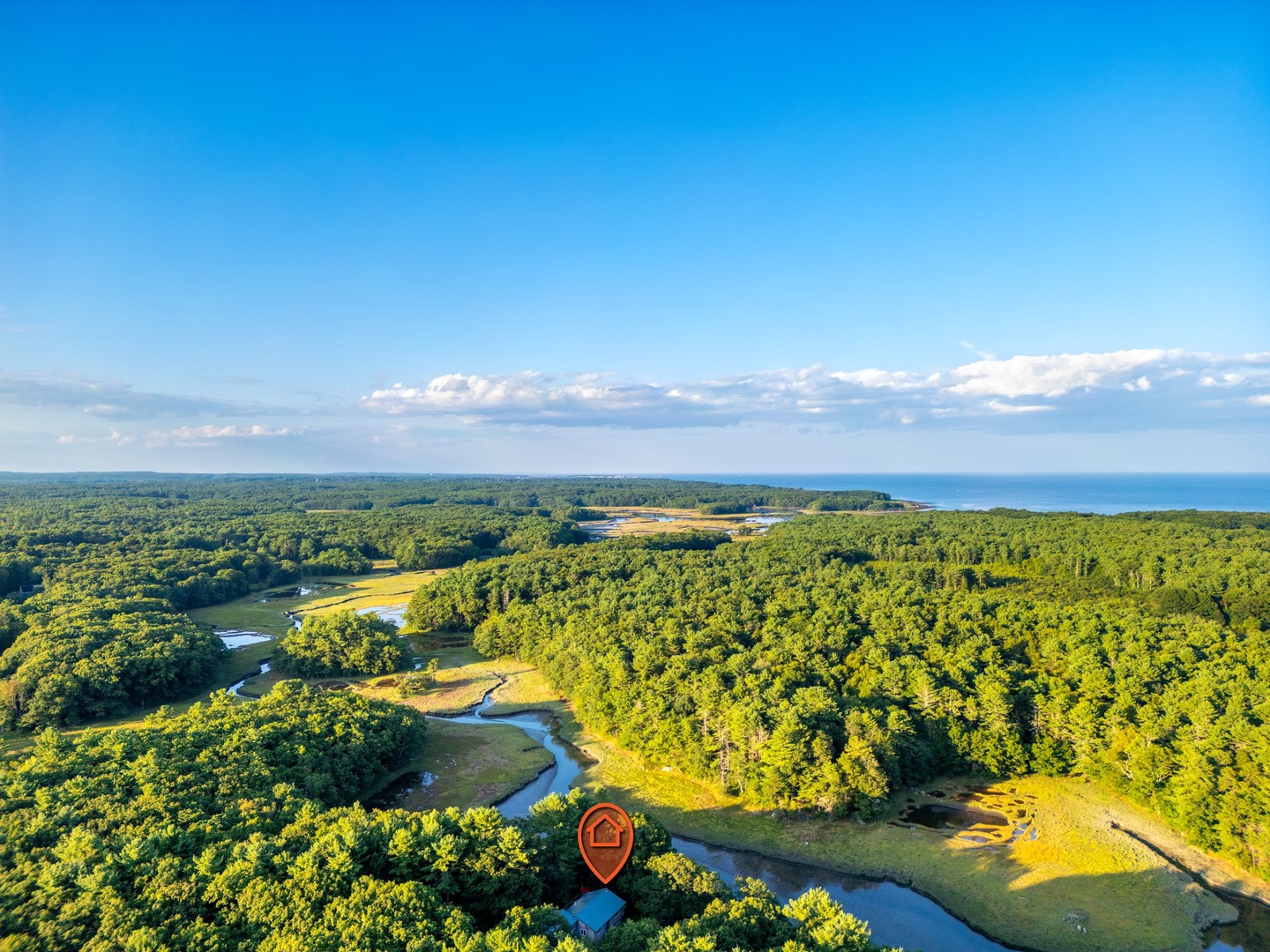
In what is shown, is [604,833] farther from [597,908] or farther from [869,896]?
[869,896]

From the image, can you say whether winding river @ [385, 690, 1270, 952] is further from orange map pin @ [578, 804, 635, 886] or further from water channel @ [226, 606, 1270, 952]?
orange map pin @ [578, 804, 635, 886]

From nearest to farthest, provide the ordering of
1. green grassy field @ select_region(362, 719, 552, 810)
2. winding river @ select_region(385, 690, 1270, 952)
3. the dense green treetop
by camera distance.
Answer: winding river @ select_region(385, 690, 1270, 952) → green grassy field @ select_region(362, 719, 552, 810) → the dense green treetop

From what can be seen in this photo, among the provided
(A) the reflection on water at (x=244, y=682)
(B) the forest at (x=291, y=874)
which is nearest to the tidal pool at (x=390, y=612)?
(A) the reflection on water at (x=244, y=682)

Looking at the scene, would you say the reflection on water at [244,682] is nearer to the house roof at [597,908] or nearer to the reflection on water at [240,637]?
the reflection on water at [240,637]

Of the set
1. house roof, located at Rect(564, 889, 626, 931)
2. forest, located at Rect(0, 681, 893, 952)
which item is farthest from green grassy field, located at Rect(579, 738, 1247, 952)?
house roof, located at Rect(564, 889, 626, 931)

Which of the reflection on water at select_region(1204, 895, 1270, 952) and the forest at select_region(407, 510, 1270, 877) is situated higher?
the forest at select_region(407, 510, 1270, 877)

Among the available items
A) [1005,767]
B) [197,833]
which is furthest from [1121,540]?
[197,833]
